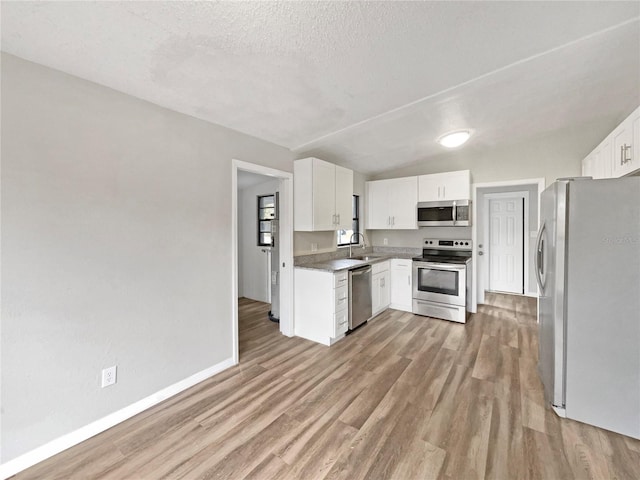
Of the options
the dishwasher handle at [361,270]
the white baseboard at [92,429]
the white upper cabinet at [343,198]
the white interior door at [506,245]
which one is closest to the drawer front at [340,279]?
the dishwasher handle at [361,270]

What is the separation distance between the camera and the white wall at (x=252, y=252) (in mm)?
5055

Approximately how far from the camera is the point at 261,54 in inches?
68.7

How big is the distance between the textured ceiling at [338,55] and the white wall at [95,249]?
0.25 m

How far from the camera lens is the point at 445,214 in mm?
4301

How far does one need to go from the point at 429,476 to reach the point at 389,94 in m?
2.82

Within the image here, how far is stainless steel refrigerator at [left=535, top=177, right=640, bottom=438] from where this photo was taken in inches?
71.1

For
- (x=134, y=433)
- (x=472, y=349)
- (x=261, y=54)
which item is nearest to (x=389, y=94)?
(x=261, y=54)

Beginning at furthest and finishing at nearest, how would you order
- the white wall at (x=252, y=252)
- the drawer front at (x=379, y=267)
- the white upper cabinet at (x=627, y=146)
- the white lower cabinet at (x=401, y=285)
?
the white wall at (x=252, y=252), the white lower cabinet at (x=401, y=285), the drawer front at (x=379, y=267), the white upper cabinet at (x=627, y=146)

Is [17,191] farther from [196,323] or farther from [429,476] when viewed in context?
[429,476]

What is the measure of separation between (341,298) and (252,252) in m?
2.55

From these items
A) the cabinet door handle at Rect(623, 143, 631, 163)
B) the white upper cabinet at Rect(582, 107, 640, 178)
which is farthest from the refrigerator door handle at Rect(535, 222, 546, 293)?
the cabinet door handle at Rect(623, 143, 631, 163)

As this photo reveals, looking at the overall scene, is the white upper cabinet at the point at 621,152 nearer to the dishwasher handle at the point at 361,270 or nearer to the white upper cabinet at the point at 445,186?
the white upper cabinet at the point at 445,186

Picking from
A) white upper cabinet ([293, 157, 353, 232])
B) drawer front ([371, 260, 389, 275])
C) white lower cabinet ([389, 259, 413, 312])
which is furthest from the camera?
white lower cabinet ([389, 259, 413, 312])

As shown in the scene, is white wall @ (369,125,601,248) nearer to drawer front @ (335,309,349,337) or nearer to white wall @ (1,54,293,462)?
drawer front @ (335,309,349,337)
